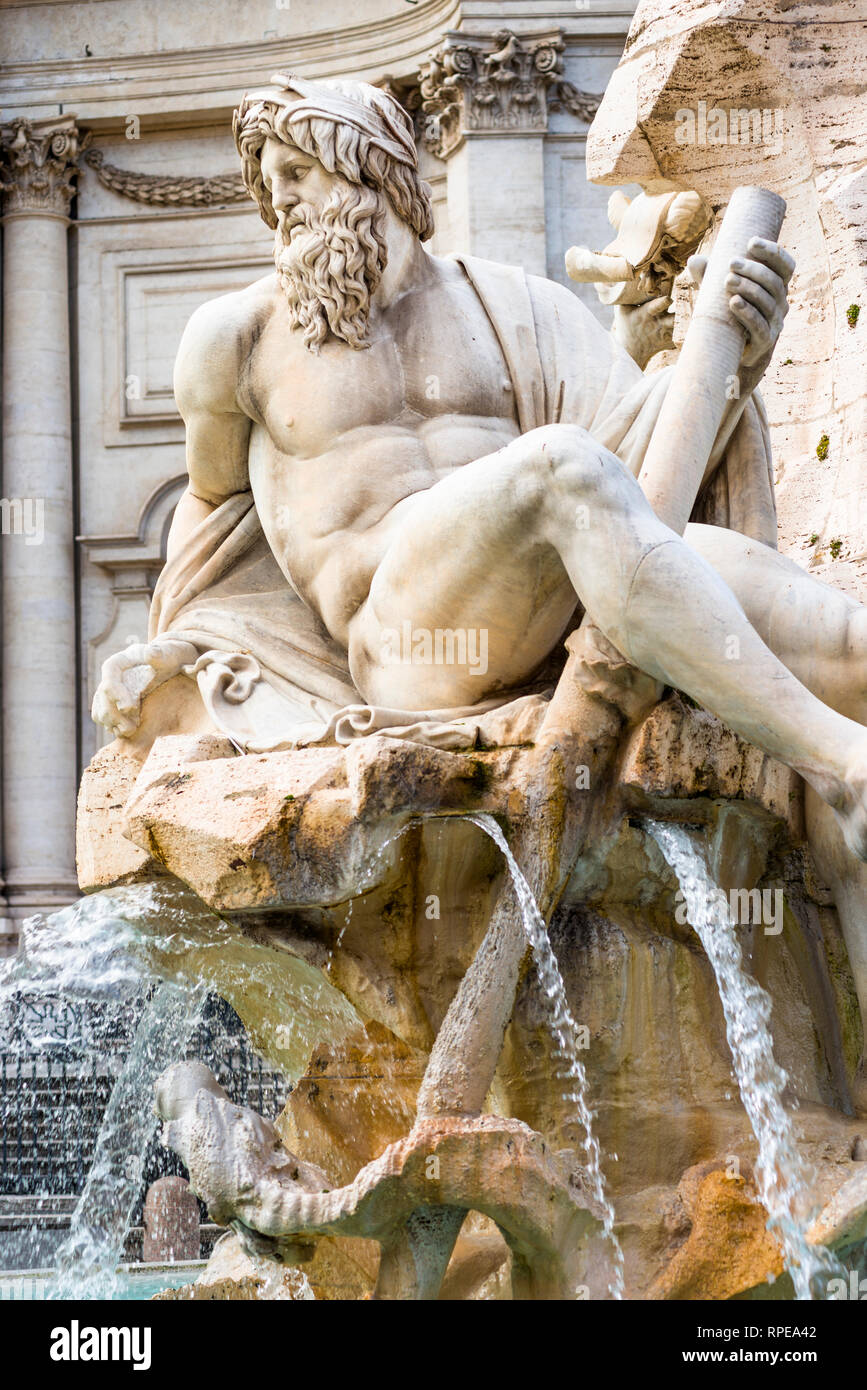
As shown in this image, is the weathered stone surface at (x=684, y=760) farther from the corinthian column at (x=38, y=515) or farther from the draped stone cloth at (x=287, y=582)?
the corinthian column at (x=38, y=515)

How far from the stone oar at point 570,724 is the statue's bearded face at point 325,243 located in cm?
75

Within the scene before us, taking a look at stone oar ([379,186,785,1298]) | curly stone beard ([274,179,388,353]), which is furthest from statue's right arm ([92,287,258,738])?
stone oar ([379,186,785,1298])

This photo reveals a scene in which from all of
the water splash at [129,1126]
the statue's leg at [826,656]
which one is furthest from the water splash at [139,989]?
the statue's leg at [826,656]

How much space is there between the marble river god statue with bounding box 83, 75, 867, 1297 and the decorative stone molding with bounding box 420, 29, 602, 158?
808 centimetres

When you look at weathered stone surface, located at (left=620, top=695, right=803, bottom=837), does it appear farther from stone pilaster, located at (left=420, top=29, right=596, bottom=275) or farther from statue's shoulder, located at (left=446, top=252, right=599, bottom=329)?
stone pilaster, located at (left=420, top=29, right=596, bottom=275)

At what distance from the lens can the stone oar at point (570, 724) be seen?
12.8 ft

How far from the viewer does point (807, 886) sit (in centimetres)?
450

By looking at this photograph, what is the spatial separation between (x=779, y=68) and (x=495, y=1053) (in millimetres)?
3113

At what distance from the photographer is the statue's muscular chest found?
475cm

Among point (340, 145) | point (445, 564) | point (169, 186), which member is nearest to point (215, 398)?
point (340, 145)

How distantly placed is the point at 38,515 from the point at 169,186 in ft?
7.82
